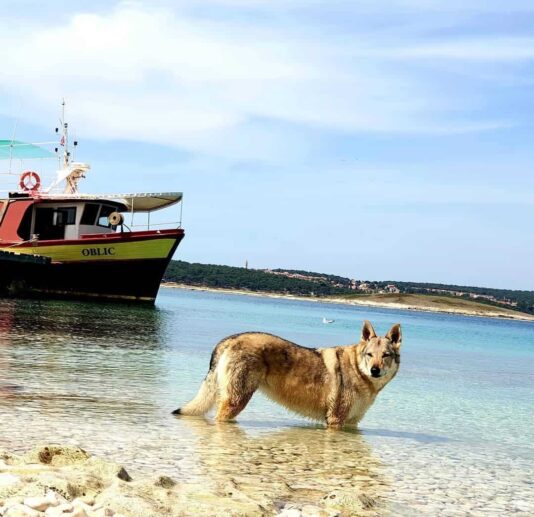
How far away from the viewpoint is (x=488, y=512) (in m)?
5.41

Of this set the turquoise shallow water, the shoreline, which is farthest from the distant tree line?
the turquoise shallow water

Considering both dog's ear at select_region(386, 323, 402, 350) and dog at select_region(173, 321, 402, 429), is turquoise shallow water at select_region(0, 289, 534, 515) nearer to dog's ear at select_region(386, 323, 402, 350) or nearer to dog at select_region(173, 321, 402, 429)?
dog at select_region(173, 321, 402, 429)

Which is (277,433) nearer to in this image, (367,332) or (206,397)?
(206,397)

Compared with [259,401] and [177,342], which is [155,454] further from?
[177,342]

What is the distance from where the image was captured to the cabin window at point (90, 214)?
3451 centimetres

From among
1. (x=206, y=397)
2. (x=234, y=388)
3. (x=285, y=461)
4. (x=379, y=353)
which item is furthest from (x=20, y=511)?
(x=379, y=353)

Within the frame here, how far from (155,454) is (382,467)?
73.9 inches

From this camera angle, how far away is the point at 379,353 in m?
7.82

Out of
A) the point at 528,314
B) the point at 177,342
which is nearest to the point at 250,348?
the point at 177,342

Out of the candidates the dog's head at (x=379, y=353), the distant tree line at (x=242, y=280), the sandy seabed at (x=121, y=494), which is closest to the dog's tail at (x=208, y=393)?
the dog's head at (x=379, y=353)

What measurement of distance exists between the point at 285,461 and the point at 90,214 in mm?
29578

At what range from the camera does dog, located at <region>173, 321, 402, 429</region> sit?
7.65 m

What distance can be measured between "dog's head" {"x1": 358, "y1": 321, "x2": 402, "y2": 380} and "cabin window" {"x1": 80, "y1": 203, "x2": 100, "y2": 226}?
91.8ft

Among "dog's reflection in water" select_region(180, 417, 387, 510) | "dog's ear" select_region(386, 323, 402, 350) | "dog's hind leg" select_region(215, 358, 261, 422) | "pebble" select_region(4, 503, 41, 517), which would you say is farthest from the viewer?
"dog's ear" select_region(386, 323, 402, 350)
